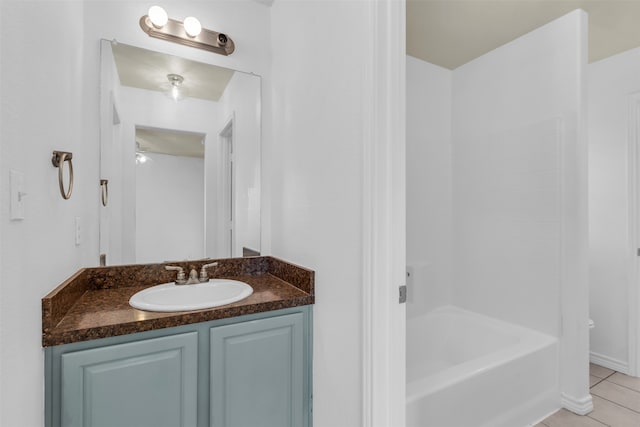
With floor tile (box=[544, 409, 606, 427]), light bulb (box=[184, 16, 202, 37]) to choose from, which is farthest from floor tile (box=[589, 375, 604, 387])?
light bulb (box=[184, 16, 202, 37])

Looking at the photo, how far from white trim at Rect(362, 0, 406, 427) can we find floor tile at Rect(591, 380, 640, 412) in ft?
6.48

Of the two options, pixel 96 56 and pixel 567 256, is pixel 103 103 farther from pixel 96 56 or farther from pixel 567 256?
pixel 567 256

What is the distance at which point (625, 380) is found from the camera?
2.31 meters

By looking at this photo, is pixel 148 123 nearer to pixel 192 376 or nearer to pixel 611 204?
pixel 192 376

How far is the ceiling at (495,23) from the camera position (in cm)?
188

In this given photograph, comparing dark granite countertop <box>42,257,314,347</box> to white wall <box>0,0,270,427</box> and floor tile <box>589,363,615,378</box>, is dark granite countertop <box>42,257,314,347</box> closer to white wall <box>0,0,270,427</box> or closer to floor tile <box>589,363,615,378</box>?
white wall <box>0,0,270,427</box>

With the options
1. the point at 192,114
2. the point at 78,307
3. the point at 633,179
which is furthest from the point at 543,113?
the point at 78,307

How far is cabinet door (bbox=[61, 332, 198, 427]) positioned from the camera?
1.01m

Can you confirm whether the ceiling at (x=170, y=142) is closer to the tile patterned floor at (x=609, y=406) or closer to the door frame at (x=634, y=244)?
the tile patterned floor at (x=609, y=406)

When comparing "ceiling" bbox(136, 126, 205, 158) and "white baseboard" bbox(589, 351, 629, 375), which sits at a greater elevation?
"ceiling" bbox(136, 126, 205, 158)

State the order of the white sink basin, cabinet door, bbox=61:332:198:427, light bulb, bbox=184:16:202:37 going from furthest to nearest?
Answer: 1. light bulb, bbox=184:16:202:37
2. the white sink basin
3. cabinet door, bbox=61:332:198:427

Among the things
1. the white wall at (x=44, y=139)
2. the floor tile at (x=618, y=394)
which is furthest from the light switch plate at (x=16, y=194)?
the floor tile at (x=618, y=394)

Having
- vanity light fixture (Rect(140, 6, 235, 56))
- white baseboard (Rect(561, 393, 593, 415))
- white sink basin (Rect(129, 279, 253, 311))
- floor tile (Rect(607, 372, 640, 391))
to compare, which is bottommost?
floor tile (Rect(607, 372, 640, 391))

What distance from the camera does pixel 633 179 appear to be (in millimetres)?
2348
